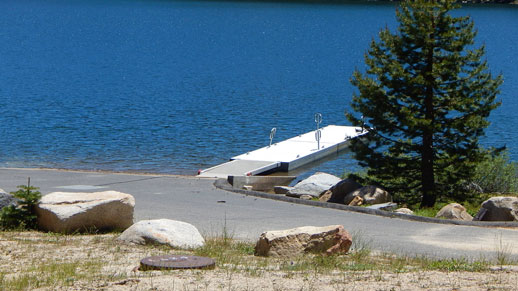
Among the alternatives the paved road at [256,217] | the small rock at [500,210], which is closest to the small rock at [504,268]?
the paved road at [256,217]

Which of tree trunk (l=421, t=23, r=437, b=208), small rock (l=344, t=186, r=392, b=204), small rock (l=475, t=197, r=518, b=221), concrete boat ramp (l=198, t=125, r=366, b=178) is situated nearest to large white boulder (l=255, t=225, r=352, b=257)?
small rock (l=475, t=197, r=518, b=221)

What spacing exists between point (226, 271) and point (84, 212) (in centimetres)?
394

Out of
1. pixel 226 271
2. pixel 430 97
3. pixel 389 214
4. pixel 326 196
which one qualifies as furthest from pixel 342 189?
pixel 226 271

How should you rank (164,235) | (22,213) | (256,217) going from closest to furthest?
(164,235), (22,213), (256,217)

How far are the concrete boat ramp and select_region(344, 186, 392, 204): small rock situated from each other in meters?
3.21

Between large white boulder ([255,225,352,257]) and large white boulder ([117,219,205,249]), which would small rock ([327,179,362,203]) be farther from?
large white boulder ([255,225,352,257])

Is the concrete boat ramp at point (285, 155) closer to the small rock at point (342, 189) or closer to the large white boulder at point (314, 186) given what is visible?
the large white boulder at point (314, 186)

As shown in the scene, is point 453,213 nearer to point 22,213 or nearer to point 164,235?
point 164,235

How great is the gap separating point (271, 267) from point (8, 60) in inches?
2442

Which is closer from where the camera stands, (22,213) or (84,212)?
(84,212)

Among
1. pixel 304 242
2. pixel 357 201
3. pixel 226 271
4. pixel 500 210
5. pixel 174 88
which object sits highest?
pixel 174 88

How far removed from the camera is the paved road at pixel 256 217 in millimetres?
12180

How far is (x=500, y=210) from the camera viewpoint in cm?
1562

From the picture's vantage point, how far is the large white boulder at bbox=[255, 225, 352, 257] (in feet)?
34.4
